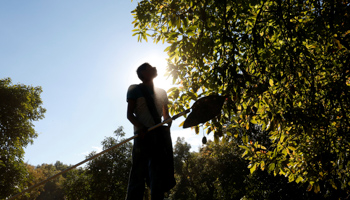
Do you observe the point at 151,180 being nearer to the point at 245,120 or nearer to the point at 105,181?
the point at 245,120

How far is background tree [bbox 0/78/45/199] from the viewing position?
15.8 metres

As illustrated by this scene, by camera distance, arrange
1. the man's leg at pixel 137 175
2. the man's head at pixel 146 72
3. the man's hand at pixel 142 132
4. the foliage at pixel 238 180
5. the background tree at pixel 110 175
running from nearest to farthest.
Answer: the man's leg at pixel 137 175, the man's hand at pixel 142 132, the man's head at pixel 146 72, the foliage at pixel 238 180, the background tree at pixel 110 175

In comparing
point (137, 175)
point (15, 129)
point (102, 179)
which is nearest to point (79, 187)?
point (102, 179)

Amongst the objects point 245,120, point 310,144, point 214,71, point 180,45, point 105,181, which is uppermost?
point 105,181

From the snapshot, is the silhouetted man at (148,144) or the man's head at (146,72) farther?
the man's head at (146,72)

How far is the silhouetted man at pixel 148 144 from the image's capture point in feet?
9.47

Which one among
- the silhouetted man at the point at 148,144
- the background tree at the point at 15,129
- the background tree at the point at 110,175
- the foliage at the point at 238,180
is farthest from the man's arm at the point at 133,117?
the background tree at the point at 110,175

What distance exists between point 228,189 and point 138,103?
64.9 ft

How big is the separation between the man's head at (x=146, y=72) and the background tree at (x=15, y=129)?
16.8m

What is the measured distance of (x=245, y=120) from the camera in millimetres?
4055

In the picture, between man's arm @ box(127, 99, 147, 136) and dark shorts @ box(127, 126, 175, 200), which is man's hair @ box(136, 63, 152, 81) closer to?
man's arm @ box(127, 99, 147, 136)

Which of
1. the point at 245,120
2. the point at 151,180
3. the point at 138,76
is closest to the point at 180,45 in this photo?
the point at 138,76

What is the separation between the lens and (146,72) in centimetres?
351

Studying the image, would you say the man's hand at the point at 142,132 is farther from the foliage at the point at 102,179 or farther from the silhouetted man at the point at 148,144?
the foliage at the point at 102,179
